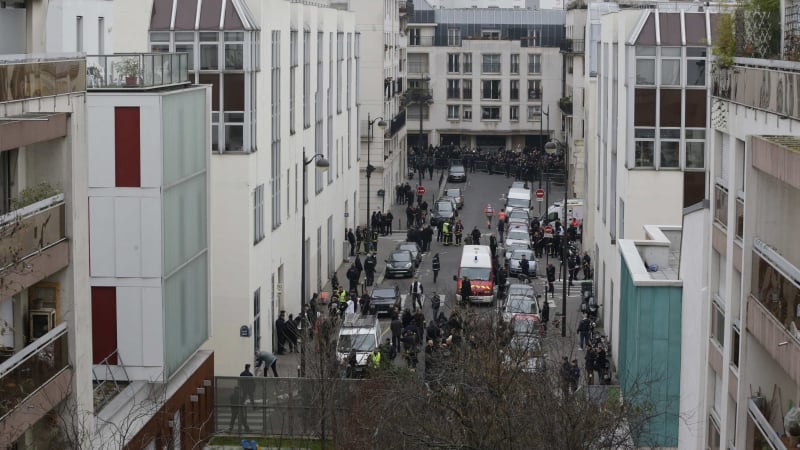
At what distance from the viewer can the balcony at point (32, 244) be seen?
22.0m

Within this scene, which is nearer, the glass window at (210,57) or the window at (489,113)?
the glass window at (210,57)

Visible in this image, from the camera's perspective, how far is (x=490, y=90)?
376ft

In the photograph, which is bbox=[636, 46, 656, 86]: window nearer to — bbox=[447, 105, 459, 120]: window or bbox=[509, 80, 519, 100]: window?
bbox=[509, 80, 519, 100]: window

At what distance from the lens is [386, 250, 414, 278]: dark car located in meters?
60.0

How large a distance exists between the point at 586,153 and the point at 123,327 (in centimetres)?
3632

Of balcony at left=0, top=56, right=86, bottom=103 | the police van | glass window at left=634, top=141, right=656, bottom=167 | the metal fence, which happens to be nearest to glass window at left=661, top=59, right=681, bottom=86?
glass window at left=634, top=141, right=656, bottom=167

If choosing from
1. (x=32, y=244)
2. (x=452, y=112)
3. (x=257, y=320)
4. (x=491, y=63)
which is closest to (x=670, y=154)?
(x=257, y=320)

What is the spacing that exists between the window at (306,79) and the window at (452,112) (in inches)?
2375

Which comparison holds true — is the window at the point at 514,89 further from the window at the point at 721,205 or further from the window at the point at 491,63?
the window at the point at 721,205

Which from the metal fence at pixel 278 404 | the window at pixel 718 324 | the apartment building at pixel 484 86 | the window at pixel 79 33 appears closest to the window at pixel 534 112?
the apartment building at pixel 484 86

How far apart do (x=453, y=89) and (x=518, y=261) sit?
2195 inches

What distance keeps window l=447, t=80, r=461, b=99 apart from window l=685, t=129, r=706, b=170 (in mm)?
69589

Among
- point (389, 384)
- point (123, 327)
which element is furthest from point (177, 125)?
point (389, 384)

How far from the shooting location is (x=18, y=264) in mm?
22141
